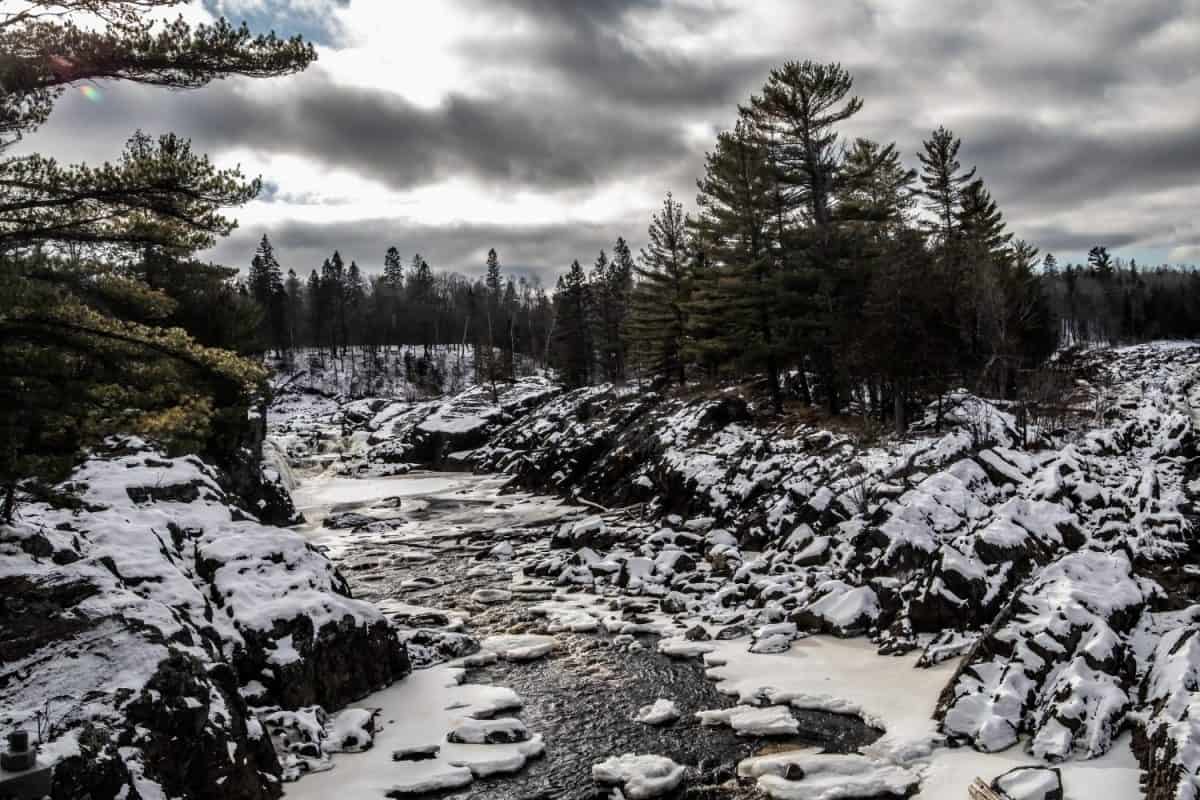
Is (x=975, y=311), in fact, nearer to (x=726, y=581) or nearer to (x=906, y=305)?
(x=906, y=305)

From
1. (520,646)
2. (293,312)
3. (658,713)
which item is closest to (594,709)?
(658,713)

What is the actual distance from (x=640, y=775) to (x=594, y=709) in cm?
214

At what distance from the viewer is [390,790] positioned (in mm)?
7719

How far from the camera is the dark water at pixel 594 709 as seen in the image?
8039mm

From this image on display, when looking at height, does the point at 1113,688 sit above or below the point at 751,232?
below

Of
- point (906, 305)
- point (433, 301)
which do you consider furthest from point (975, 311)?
point (433, 301)

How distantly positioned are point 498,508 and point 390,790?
23.2m

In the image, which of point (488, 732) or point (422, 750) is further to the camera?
point (488, 732)

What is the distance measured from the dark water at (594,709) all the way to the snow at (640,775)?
158mm

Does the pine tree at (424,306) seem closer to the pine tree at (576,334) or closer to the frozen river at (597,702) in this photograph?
the pine tree at (576,334)

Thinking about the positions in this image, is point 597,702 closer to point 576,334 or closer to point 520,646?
point 520,646

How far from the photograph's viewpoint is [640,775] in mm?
8008

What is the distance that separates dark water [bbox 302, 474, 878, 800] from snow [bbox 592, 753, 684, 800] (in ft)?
0.52

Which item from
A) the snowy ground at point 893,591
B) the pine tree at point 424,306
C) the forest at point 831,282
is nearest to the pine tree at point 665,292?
the forest at point 831,282
